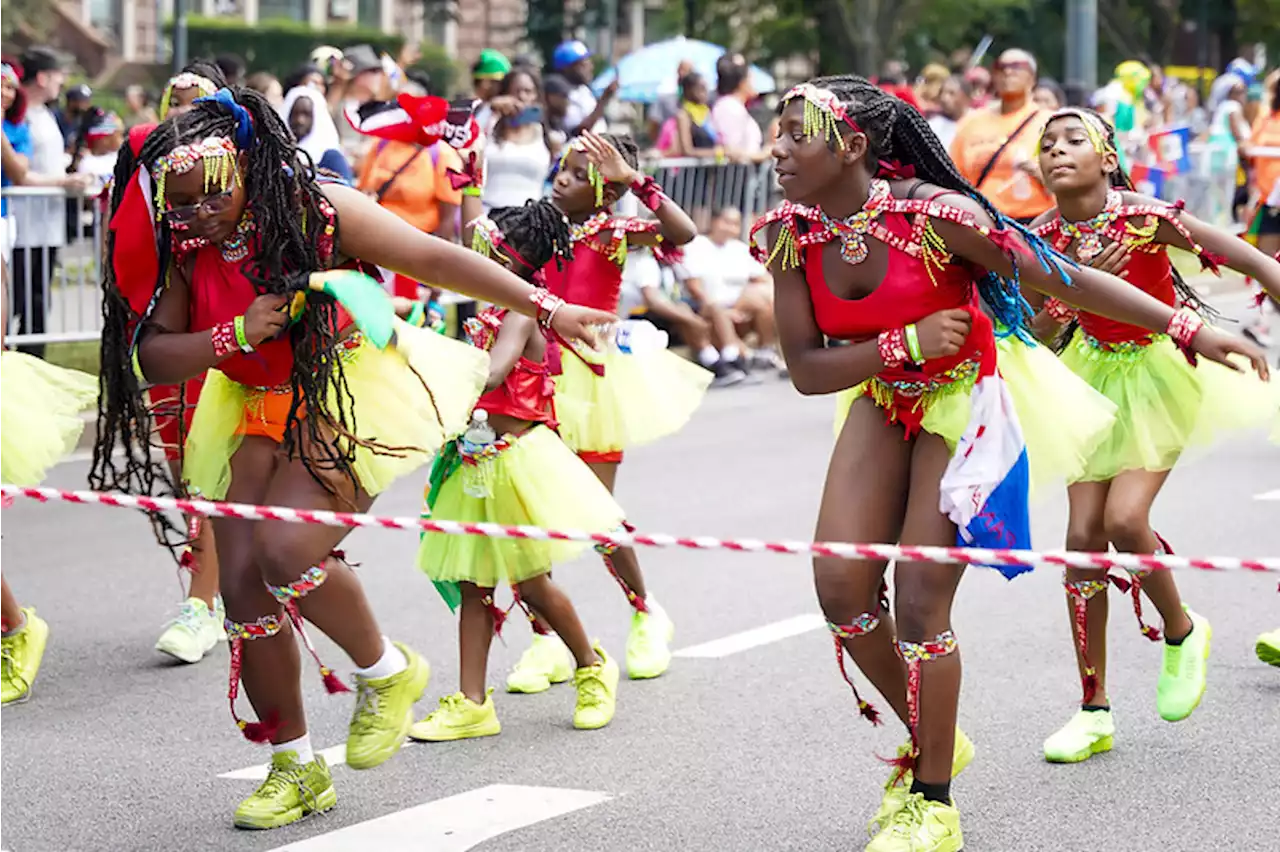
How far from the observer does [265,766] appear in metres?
6.05

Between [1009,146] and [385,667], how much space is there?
7727 millimetres

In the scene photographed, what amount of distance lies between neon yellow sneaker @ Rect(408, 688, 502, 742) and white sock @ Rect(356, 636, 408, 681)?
2.66 feet

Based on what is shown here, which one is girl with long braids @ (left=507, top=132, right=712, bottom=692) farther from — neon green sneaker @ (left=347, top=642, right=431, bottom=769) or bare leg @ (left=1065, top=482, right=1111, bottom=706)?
Answer: bare leg @ (left=1065, top=482, right=1111, bottom=706)

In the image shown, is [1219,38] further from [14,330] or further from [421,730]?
[421,730]

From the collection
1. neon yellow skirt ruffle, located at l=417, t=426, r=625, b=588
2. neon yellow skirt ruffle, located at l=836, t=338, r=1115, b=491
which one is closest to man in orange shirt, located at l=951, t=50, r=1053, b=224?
neon yellow skirt ruffle, located at l=417, t=426, r=625, b=588

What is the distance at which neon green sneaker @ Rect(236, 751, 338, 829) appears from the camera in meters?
5.43

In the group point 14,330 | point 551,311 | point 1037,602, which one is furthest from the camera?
A: point 14,330

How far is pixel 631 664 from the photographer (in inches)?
285

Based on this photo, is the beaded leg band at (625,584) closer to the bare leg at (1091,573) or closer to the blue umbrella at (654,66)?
the bare leg at (1091,573)

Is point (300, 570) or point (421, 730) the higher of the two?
point (300, 570)

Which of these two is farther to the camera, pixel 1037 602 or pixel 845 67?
pixel 845 67

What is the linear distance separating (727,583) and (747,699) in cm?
200

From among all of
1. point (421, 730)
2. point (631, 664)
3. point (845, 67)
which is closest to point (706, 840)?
point (421, 730)

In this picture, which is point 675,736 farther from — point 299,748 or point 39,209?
point 39,209
